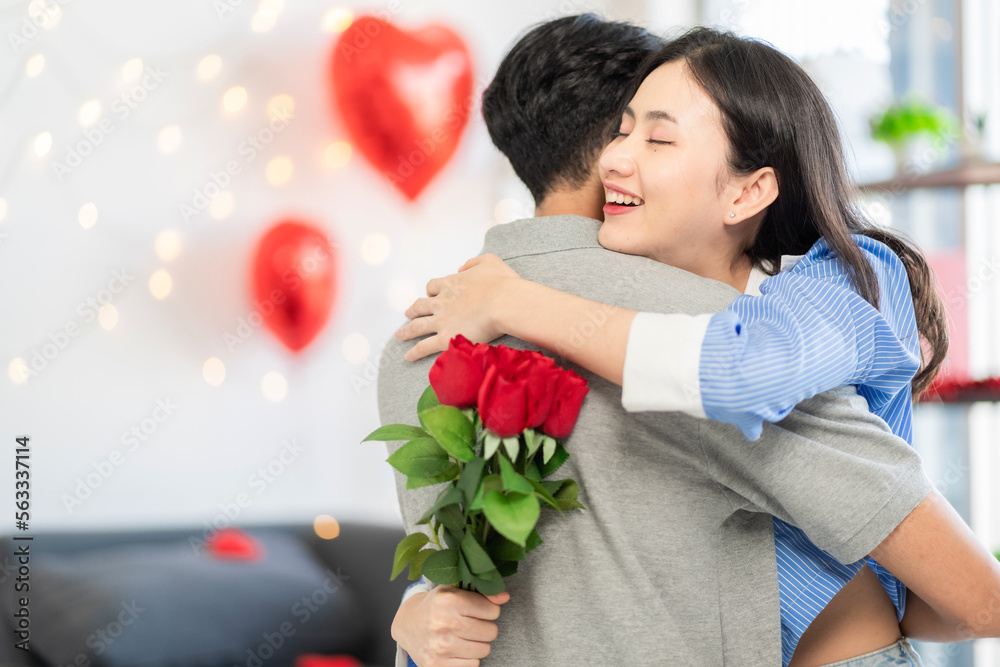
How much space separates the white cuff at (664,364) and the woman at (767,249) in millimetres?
46

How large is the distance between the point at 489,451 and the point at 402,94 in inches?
72.7

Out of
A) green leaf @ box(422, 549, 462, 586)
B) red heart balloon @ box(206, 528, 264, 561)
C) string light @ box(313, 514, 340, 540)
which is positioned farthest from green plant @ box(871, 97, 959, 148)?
red heart balloon @ box(206, 528, 264, 561)

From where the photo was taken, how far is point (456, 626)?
0.88m

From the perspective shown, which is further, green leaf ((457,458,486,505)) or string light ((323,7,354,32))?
string light ((323,7,354,32))

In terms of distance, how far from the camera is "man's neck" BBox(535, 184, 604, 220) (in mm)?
1105

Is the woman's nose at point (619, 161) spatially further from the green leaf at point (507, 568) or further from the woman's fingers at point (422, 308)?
the green leaf at point (507, 568)

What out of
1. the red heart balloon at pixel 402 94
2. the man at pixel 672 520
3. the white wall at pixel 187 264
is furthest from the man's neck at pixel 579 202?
the white wall at pixel 187 264

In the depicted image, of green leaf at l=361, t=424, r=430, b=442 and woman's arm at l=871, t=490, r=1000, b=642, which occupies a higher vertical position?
green leaf at l=361, t=424, r=430, b=442

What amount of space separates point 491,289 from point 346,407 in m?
1.83

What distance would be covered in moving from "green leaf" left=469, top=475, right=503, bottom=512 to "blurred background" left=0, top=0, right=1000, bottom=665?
69.8 inches

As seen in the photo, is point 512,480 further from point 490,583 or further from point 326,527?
point 326,527

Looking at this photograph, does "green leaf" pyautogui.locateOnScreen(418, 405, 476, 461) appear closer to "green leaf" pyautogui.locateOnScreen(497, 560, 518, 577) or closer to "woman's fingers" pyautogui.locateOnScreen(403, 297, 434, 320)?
"green leaf" pyautogui.locateOnScreen(497, 560, 518, 577)

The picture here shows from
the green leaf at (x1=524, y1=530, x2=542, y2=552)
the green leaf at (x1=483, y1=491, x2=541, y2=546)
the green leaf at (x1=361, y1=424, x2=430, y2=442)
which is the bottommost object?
the green leaf at (x1=524, y1=530, x2=542, y2=552)

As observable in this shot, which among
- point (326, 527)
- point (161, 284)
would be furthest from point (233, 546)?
point (161, 284)
